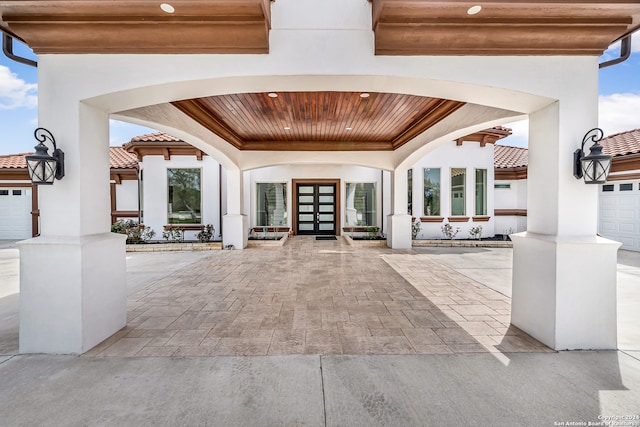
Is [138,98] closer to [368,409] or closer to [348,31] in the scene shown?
[348,31]

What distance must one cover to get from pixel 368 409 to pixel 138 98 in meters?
3.74

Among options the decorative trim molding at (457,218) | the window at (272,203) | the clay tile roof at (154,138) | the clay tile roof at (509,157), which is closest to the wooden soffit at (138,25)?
the clay tile roof at (154,138)

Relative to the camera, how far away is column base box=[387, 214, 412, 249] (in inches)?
371

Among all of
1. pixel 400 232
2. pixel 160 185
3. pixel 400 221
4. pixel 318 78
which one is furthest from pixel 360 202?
pixel 318 78

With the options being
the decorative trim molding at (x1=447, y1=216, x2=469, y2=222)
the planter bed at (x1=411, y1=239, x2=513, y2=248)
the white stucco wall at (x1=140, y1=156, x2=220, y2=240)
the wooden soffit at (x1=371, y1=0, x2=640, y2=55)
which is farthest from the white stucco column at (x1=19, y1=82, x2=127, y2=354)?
the decorative trim molding at (x1=447, y1=216, x2=469, y2=222)

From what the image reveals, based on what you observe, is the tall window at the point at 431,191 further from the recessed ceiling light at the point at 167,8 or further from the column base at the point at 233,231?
the recessed ceiling light at the point at 167,8

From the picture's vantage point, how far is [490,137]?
418 inches

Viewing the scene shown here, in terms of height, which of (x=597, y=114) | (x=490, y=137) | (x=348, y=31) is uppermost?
(x=490, y=137)

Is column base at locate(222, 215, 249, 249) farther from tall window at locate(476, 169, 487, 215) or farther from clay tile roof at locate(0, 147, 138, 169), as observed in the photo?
tall window at locate(476, 169, 487, 215)

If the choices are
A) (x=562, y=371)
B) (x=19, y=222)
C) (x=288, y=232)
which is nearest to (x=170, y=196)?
(x=288, y=232)

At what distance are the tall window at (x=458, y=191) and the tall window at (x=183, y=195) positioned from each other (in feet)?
31.0

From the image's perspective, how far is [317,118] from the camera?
20.9ft

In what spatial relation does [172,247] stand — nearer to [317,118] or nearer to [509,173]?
[317,118]

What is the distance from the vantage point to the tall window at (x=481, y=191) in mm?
11109
